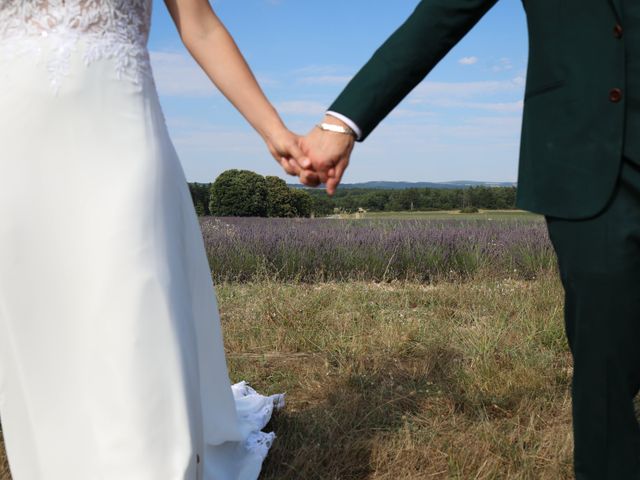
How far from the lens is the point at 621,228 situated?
1.72 m

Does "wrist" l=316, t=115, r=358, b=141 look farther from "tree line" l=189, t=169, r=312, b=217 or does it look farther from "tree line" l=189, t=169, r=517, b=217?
"tree line" l=189, t=169, r=312, b=217

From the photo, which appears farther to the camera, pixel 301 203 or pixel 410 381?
pixel 301 203

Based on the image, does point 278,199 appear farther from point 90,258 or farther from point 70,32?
point 90,258

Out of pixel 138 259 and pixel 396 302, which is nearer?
pixel 138 259

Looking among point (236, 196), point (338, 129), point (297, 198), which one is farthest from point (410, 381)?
point (297, 198)

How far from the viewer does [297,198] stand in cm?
1981

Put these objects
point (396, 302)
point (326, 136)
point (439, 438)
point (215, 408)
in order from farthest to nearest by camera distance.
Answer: point (396, 302) → point (439, 438) → point (215, 408) → point (326, 136)

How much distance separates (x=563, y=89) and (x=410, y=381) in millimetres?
2262

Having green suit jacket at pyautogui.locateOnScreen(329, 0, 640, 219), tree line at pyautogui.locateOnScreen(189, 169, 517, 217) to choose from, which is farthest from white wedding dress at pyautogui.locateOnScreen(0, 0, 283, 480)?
tree line at pyautogui.locateOnScreen(189, 169, 517, 217)

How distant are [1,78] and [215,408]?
1265mm

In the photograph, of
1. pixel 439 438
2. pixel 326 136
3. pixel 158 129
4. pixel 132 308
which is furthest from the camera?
pixel 439 438

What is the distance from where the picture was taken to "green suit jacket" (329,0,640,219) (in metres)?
1.71

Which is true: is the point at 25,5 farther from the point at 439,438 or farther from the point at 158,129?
the point at 439,438

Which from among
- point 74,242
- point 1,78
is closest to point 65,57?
point 1,78
